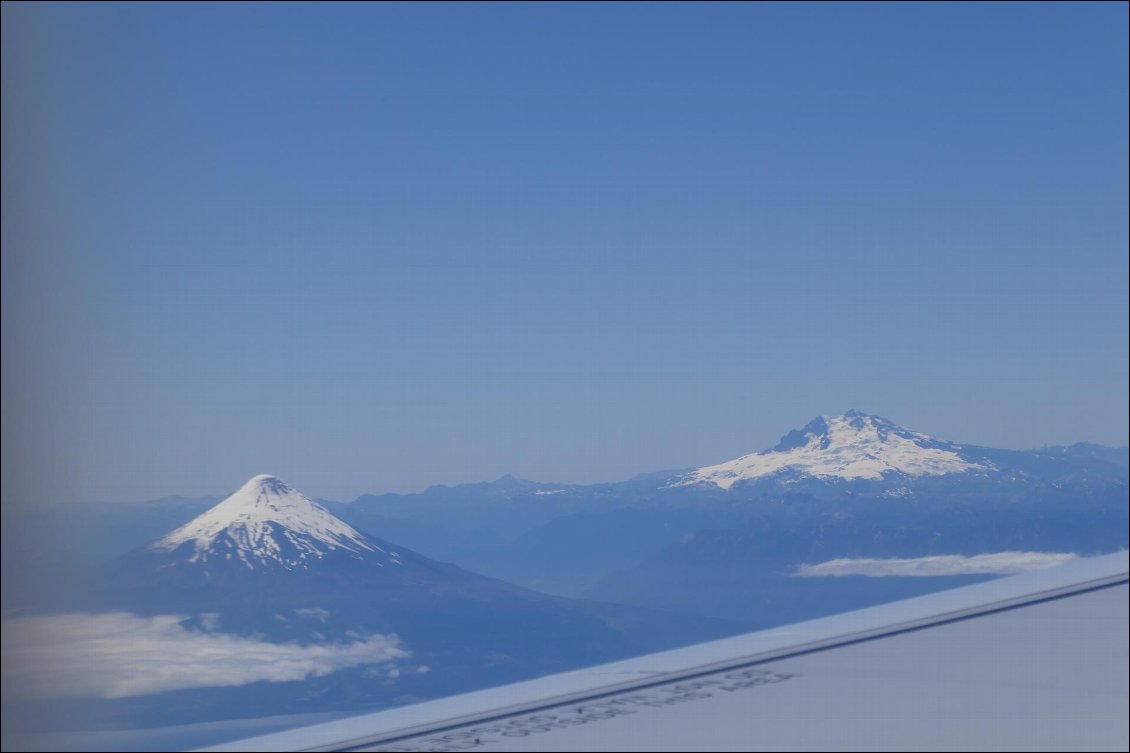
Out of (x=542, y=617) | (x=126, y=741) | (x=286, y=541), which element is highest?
(x=286, y=541)

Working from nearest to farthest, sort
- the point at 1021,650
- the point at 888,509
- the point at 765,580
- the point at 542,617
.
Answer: the point at 1021,650 → the point at 542,617 → the point at 765,580 → the point at 888,509

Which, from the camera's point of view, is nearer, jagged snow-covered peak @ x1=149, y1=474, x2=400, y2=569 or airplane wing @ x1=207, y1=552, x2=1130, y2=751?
airplane wing @ x1=207, y1=552, x2=1130, y2=751

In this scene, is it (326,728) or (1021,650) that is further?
(1021,650)

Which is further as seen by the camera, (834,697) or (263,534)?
(263,534)

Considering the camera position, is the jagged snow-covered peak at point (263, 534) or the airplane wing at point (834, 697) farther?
the jagged snow-covered peak at point (263, 534)

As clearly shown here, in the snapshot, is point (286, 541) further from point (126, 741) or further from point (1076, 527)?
point (1076, 527)

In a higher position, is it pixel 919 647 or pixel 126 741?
pixel 919 647

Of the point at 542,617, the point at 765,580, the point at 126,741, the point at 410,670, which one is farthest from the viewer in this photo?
the point at 765,580

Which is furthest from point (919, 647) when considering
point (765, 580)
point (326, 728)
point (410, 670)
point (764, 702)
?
point (765, 580)
